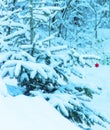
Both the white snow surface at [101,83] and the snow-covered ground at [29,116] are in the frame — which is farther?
the white snow surface at [101,83]

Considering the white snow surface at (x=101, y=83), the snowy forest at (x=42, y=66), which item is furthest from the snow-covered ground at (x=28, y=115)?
the white snow surface at (x=101, y=83)

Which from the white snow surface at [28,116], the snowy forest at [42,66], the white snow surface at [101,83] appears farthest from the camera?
the white snow surface at [101,83]

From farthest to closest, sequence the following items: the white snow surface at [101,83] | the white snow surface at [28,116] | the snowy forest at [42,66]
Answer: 1. the white snow surface at [101,83]
2. the snowy forest at [42,66]
3. the white snow surface at [28,116]

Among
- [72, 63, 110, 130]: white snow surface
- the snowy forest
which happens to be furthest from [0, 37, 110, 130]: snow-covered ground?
[72, 63, 110, 130]: white snow surface

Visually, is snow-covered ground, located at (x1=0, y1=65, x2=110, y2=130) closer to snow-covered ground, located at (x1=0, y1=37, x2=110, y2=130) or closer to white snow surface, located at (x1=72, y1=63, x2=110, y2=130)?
snow-covered ground, located at (x1=0, y1=37, x2=110, y2=130)

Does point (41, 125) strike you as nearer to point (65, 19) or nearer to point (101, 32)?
point (65, 19)

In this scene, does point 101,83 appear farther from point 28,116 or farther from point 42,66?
point 28,116

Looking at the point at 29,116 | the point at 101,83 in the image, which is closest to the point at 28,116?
the point at 29,116

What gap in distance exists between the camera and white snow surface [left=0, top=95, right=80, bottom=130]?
2818mm

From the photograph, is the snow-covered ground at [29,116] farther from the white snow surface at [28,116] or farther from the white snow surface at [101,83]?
the white snow surface at [101,83]

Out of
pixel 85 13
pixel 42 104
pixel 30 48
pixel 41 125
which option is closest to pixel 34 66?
pixel 30 48

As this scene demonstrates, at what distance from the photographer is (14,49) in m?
5.03

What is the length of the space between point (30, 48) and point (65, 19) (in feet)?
28.5

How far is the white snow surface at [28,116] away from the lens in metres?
2.82
